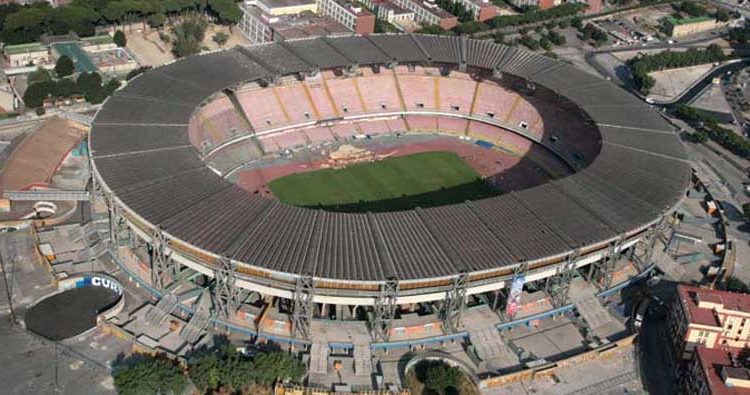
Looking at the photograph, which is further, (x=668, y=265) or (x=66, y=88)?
(x=66, y=88)

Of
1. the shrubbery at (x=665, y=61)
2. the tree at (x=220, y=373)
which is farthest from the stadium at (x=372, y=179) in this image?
the shrubbery at (x=665, y=61)

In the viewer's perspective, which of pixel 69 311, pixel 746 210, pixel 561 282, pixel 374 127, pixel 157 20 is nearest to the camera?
pixel 69 311

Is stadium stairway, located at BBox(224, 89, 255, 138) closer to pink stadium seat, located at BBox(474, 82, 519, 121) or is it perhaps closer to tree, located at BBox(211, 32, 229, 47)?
pink stadium seat, located at BBox(474, 82, 519, 121)

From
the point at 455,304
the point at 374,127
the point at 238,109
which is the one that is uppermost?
the point at 455,304

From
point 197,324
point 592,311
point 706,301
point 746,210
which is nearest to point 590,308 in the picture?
point 592,311

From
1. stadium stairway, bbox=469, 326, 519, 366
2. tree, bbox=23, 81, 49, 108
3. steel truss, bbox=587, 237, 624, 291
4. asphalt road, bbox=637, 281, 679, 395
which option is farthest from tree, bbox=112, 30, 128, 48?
asphalt road, bbox=637, 281, 679, 395

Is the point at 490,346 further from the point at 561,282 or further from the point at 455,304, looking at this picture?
the point at 561,282
